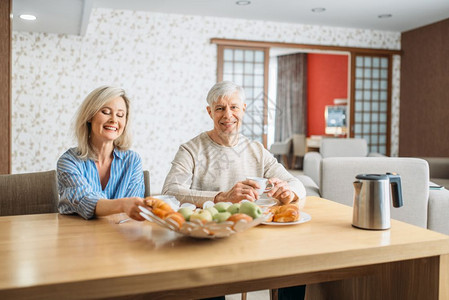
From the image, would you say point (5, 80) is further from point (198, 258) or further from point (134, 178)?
point (198, 258)

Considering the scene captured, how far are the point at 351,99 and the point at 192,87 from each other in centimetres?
276

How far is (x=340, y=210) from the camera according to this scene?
4.90 ft

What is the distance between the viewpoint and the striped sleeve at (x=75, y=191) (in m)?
1.33

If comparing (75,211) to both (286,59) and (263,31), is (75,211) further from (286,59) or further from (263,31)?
(286,59)


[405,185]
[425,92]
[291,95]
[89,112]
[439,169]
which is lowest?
[439,169]

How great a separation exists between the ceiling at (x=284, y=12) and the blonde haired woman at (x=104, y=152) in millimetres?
3005

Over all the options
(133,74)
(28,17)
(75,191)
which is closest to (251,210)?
(75,191)

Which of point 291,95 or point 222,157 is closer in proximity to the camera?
point 222,157

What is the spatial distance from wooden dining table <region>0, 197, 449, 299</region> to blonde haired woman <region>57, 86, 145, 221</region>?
21cm

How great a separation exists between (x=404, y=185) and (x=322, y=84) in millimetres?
7036

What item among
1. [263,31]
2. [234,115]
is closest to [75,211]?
[234,115]

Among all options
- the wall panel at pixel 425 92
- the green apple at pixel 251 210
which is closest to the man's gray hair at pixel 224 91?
the green apple at pixel 251 210

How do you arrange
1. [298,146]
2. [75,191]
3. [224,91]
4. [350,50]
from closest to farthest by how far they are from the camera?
[75,191] → [224,91] → [350,50] → [298,146]

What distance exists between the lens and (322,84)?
9.07m
